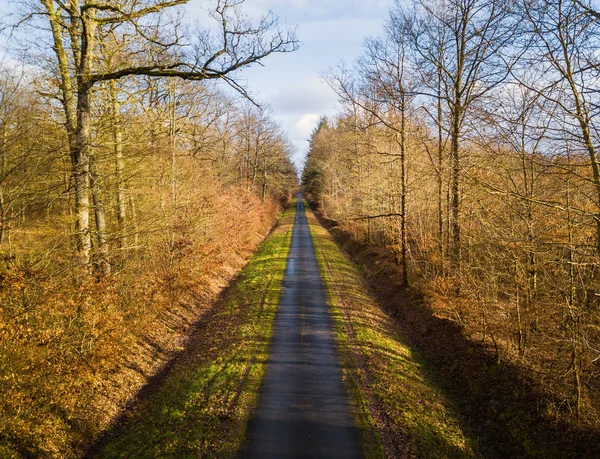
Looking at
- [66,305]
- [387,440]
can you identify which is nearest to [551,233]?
[387,440]

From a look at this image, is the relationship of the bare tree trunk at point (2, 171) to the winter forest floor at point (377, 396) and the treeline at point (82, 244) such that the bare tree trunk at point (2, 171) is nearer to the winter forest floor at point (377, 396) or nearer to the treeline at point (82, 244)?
the treeline at point (82, 244)

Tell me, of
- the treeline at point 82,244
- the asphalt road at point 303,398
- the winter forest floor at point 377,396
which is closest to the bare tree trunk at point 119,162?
the treeline at point 82,244

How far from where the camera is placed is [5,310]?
7.34 metres

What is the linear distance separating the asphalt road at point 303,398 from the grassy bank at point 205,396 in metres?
0.40

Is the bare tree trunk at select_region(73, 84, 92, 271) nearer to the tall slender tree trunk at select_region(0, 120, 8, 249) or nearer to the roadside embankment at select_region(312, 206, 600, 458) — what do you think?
the tall slender tree trunk at select_region(0, 120, 8, 249)

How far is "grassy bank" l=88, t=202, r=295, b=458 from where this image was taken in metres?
7.35

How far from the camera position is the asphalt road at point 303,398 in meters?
7.27

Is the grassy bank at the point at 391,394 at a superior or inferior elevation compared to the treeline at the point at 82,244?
inferior

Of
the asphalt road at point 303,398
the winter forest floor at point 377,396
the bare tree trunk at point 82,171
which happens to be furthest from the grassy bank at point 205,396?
the bare tree trunk at point 82,171

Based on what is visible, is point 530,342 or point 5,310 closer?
point 5,310

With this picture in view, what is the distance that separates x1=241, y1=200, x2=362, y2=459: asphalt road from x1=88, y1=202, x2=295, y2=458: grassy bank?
40 cm

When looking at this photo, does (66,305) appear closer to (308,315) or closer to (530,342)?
(308,315)

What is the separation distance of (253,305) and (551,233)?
11.1 m

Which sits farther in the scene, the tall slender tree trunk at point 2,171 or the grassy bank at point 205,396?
the tall slender tree trunk at point 2,171
